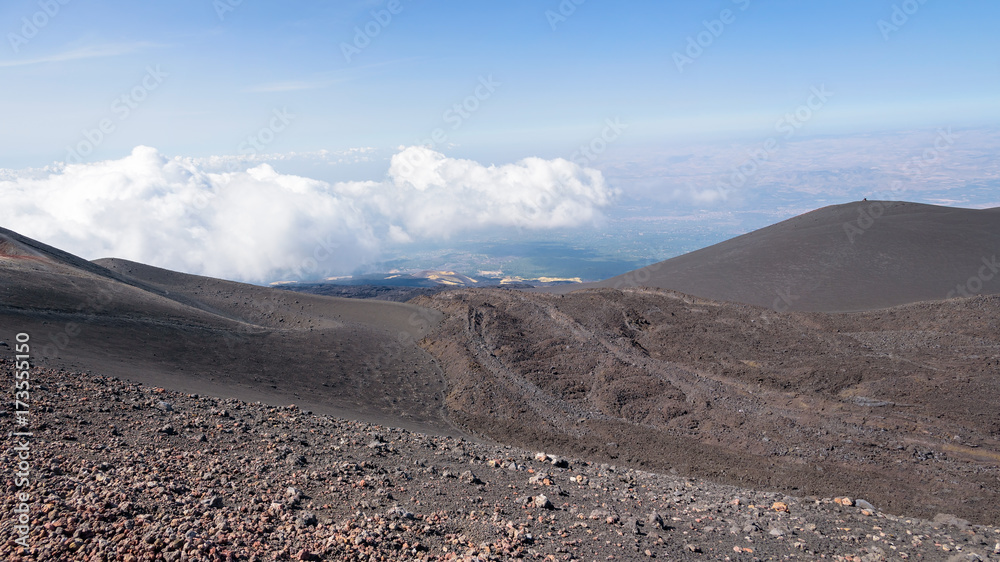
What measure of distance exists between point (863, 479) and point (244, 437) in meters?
13.8

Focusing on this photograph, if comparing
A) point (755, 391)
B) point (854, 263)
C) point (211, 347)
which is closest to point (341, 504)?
point (211, 347)

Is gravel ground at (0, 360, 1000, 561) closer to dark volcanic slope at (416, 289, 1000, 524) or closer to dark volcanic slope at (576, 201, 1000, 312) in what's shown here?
dark volcanic slope at (416, 289, 1000, 524)

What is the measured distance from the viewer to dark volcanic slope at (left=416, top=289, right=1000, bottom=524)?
12.6m

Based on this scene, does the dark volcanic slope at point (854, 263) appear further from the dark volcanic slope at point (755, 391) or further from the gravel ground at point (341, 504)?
the gravel ground at point (341, 504)

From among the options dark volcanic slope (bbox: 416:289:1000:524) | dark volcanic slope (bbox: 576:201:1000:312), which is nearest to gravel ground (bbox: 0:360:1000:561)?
dark volcanic slope (bbox: 416:289:1000:524)

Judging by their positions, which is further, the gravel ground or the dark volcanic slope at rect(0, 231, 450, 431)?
the dark volcanic slope at rect(0, 231, 450, 431)

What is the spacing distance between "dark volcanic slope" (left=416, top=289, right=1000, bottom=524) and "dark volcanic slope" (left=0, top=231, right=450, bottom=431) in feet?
6.92

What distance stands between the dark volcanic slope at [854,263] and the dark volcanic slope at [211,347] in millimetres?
22793

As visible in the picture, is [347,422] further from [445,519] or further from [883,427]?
[883,427]

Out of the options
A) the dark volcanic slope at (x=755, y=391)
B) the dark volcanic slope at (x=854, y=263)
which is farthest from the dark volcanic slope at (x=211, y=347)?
the dark volcanic slope at (x=854, y=263)

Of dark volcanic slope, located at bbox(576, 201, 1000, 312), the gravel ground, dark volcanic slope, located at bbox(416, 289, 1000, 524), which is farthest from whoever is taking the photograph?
dark volcanic slope, located at bbox(576, 201, 1000, 312)

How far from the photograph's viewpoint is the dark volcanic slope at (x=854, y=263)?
31.9 meters

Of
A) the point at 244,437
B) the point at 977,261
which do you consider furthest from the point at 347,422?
the point at 977,261

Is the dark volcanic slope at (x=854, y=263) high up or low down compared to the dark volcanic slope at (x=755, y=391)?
up
